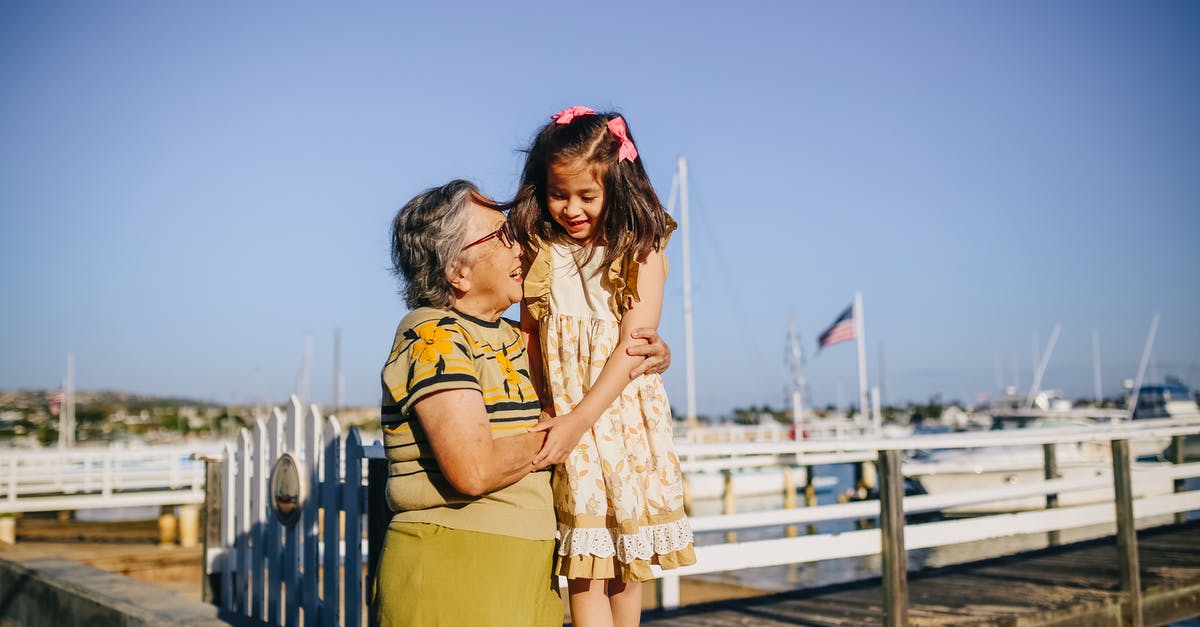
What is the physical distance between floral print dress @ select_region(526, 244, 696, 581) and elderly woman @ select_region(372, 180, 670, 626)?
83mm

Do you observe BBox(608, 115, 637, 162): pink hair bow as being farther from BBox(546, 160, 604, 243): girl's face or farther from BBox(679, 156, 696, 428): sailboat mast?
BBox(679, 156, 696, 428): sailboat mast

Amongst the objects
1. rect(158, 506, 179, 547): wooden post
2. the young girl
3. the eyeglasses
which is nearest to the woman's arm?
the young girl

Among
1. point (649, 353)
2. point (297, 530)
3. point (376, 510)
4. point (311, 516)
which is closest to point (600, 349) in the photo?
point (649, 353)

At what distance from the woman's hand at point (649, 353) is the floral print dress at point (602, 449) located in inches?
2.1

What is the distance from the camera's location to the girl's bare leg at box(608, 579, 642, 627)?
2.48 m

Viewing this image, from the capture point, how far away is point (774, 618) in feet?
17.6

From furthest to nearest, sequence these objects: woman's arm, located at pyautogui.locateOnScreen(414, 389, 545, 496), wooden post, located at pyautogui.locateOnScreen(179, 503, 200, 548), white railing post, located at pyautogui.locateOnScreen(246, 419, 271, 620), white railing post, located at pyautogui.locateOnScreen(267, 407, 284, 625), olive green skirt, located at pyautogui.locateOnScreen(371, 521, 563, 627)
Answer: wooden post, located at pyautogui.locateOnScreen(179, 503, 200, 548), white railing post, located at pyautogui.locateOnScreen(246, 419, 271, 620), white railing post, located at pyautogui.locateOnScreen(267, 407, 284, 625), olive green skirt, located at pyautogui.locateOnScreen(371, 521, 563, 627), woman's arm, located at pyautogui.locateOnScreen(414, 389, 545, 496)

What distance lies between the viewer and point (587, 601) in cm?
242

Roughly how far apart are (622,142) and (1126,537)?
4.93 meters

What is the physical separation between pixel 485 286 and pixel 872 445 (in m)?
2.92

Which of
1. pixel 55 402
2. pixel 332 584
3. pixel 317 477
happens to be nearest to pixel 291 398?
pixel 317 477

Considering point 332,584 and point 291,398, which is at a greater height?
point 291,398

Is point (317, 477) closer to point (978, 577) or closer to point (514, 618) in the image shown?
point (514, 618)

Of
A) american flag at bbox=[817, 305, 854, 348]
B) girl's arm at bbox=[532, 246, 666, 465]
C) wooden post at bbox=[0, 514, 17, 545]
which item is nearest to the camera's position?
girl's arm at bbox=[532, 246, 666, 465]
